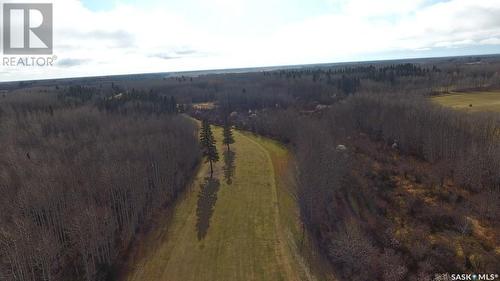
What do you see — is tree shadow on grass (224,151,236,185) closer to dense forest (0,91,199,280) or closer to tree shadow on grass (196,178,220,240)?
tree shadow on grass (196,178,220,240)

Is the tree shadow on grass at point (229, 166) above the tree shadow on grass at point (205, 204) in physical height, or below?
above

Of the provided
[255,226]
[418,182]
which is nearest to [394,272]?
[255,226]

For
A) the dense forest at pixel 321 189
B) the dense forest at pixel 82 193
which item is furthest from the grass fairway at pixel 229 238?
the dense forest at pixel 82 193

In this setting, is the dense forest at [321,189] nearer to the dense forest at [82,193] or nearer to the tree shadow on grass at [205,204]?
the dense forest at [82,193]

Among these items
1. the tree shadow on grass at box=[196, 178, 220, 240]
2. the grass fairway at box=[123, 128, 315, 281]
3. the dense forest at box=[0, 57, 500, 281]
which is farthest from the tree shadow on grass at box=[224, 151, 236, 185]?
the dense forest at box=[0, 57, 500, 281]

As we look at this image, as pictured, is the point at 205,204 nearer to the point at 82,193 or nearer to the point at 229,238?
the point at 229,238

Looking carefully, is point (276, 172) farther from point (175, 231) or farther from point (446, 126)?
point (446, 126)

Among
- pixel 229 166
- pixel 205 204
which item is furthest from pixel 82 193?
pixel 229 166
